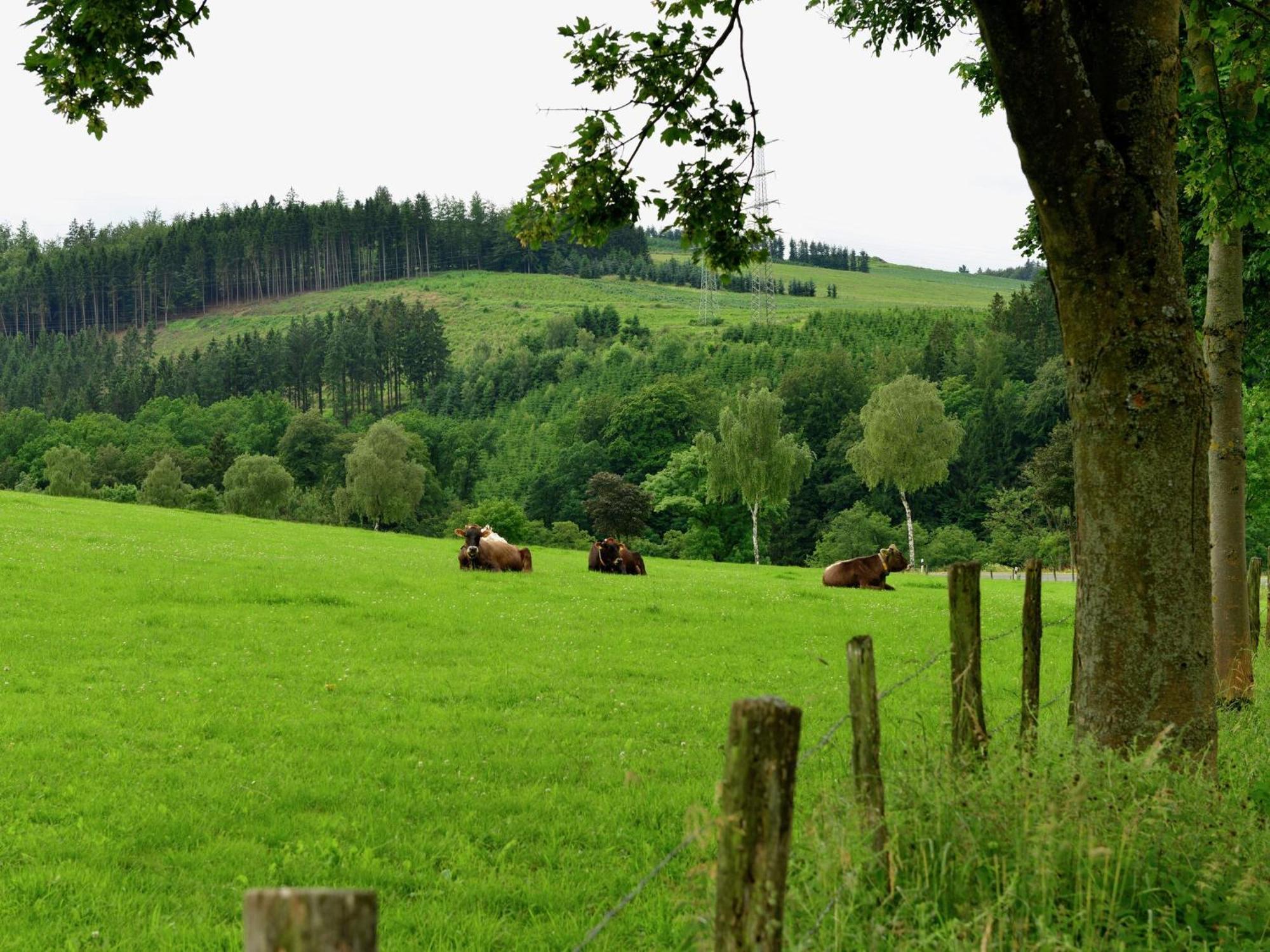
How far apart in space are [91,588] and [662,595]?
519 inches

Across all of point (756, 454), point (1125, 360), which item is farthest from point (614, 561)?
point (756, 454)

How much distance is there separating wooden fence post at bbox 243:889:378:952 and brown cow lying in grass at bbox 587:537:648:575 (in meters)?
32.8

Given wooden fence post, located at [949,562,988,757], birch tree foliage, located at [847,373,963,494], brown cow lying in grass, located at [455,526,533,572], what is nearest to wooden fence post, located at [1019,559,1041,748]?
wooden fence post, located at [949,562,988,757]

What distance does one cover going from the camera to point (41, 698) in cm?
1281

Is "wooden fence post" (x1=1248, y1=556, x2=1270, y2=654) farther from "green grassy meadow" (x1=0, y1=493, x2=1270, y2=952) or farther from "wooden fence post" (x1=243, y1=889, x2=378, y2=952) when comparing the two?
"wooden fence post" (x1=243, y1=889, x2=378, y2=952)

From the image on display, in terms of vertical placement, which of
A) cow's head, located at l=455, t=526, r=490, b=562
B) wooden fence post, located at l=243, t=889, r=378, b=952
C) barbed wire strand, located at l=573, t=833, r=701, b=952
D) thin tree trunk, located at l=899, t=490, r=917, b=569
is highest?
wooden fence post, located at l=243, t=889, r=378, b=952

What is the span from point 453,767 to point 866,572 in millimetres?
26538

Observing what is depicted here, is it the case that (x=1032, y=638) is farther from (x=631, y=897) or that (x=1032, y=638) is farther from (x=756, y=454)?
(x=756, y=454)

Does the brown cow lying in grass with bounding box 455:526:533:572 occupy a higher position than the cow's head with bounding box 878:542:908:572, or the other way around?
the brown cow lying in grass with bounding box 455:526:533:572

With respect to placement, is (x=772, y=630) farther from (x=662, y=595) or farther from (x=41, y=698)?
(x=41, y=698)

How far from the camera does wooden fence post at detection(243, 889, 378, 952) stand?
202cm

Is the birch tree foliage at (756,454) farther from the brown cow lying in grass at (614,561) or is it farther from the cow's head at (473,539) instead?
the cow's head at (473,539)

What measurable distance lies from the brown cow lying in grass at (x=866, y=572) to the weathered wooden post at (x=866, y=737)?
97.6 feet

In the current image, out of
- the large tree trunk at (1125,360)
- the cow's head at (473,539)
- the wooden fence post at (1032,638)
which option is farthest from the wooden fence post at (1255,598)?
the cow's head at (473,539)
